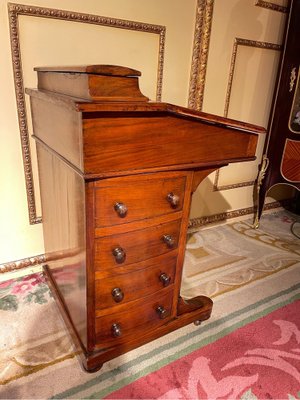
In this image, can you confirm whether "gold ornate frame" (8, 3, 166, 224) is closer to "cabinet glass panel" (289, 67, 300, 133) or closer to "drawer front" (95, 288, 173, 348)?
"drawer front" (95, 288, 173, 348)

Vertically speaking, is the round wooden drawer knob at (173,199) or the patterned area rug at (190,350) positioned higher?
the round wooden drawer knob at (173,199)

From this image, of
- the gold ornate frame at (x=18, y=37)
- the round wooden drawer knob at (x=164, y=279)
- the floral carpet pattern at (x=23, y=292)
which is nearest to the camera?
the round wooden drawer knob at (x=164, y=279)

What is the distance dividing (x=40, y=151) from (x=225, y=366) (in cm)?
109

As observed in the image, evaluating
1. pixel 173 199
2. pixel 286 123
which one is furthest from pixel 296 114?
pixel 173 199

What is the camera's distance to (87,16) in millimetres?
1354

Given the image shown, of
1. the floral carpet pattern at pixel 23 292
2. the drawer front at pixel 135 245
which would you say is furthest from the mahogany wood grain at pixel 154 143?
the floral carpet pattern at pixel 23 292

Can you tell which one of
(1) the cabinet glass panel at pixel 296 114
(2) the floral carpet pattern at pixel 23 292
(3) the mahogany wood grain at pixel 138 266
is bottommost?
(2) the floral carpet pattern at pixel 23 292

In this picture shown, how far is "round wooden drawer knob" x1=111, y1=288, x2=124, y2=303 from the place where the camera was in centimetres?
99

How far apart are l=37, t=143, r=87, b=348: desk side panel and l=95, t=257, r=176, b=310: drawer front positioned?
60mm

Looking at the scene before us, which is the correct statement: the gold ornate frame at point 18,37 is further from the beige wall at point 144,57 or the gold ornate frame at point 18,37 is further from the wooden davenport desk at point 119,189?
the wooden davenport desk at point 119,189

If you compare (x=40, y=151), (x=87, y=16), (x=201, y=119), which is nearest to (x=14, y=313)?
(x=40, y=151)

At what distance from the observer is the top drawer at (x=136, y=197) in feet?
2.84

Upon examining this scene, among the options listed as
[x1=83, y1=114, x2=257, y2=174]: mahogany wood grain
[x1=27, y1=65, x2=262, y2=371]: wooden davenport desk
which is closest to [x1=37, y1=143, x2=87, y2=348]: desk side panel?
[x1=27, y1=65, x2=262, y2=371]: wooden davenport desk

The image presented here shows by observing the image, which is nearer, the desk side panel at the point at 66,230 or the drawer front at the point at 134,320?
the desk side panel at the point at 66,230
